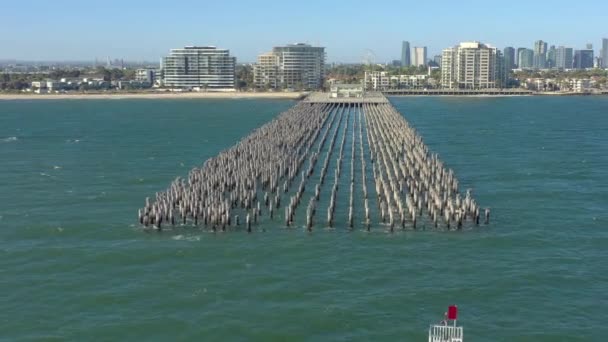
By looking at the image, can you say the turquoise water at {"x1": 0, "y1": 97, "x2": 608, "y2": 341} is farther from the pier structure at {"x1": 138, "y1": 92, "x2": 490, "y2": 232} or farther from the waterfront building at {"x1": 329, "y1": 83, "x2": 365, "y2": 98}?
the waterfront building at {"x1": 329, "y1": 83, "x2": 365, "y2": 98}

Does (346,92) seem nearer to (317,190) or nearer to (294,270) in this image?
(317,190)

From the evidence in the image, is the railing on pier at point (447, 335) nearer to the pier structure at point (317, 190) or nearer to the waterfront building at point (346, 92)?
the pier structure at point (317, 190)

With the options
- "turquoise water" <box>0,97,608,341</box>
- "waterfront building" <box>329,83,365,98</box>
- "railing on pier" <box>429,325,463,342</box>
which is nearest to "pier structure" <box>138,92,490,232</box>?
"turquoise water" <box>0,97,608,341</box>

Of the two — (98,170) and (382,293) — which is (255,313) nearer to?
(382,293)

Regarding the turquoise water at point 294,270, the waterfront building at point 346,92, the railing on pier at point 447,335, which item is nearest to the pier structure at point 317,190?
the turquoise water at point 294,270

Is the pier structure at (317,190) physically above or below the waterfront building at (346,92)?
below

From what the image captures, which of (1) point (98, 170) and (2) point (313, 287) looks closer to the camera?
(2) point (313, 287)

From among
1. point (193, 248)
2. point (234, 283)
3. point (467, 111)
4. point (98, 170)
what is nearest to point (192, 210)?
point (193, 248)
